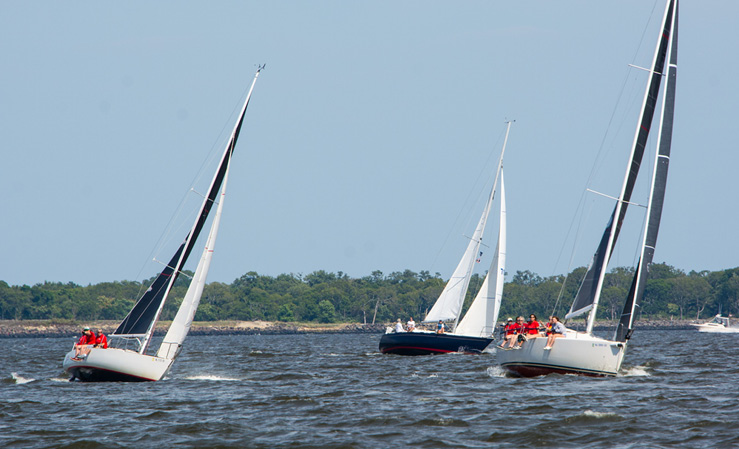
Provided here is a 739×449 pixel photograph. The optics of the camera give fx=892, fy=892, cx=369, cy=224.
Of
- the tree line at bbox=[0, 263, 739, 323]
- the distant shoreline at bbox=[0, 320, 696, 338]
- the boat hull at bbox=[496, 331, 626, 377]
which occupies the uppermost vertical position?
the tree line at bbox=[0, 263, 739, 323]

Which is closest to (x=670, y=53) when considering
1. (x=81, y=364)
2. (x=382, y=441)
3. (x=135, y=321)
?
(x=382, y=441)

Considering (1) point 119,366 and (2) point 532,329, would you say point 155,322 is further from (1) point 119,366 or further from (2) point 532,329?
(2) point 532,329

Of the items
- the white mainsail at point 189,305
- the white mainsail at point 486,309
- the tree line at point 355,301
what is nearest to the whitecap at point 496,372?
the white mainsail at point 189,305

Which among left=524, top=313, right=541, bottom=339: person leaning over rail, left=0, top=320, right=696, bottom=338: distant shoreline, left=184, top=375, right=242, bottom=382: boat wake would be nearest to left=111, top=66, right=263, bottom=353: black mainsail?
left=184, top=375, right=242, bottom=382: boat wake

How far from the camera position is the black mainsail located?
94.9 ft

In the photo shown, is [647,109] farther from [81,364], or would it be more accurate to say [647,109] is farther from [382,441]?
[81,364]

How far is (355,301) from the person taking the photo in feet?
610

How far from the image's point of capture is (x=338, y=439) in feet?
58.8

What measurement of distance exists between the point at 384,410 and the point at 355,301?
164655 millimetres

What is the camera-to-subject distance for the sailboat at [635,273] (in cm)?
2636

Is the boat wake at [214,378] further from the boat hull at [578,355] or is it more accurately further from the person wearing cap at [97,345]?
the boat hull at [578,355]

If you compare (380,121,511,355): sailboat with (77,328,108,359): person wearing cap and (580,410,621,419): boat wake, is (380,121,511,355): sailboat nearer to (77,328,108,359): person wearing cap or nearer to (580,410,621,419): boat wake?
(77,328,108,359): person wearing cap

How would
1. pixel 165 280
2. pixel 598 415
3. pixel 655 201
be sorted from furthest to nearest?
pixel 165 280, pixel 655 201, pixel 598 415

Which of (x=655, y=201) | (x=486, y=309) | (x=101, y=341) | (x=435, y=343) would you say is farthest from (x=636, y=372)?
(x=101, y=341)
